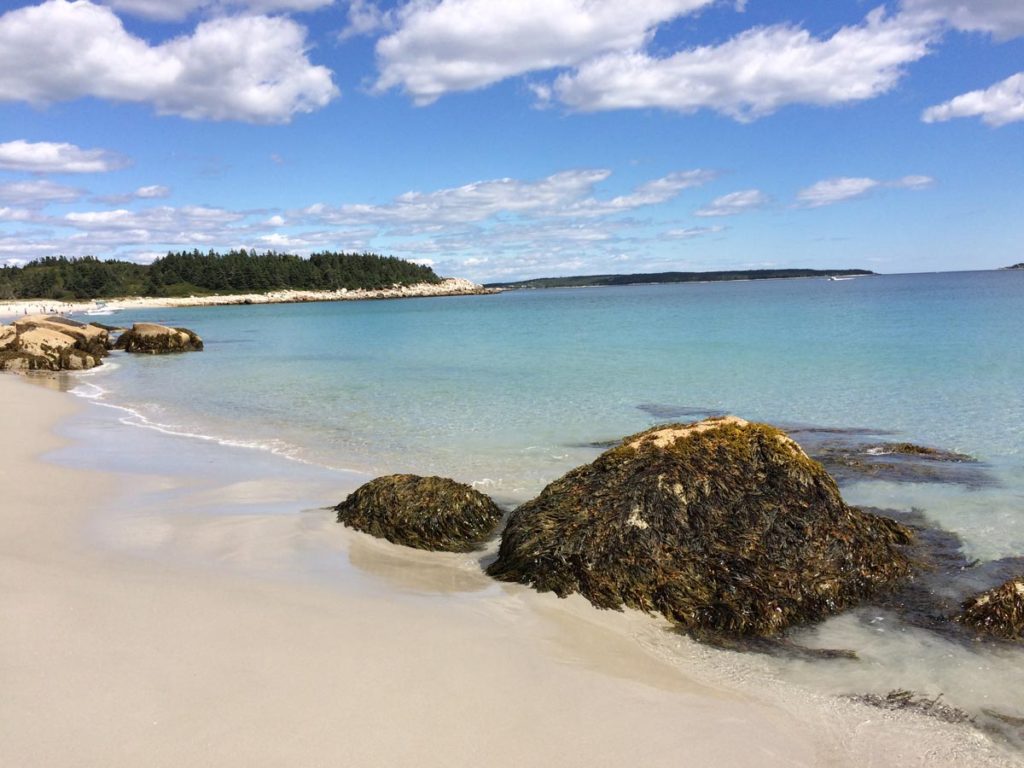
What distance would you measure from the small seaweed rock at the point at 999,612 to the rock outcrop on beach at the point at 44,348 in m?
30.7

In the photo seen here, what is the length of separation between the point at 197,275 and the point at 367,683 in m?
159

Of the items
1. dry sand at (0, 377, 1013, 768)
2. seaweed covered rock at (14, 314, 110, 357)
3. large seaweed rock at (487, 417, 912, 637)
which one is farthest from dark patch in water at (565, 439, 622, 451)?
seaweed covered rock at (14, 314, 110, 357)

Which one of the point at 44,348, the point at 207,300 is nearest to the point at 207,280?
the point at 207,300

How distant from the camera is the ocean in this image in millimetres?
5523

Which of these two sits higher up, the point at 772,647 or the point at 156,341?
the point at 156,341

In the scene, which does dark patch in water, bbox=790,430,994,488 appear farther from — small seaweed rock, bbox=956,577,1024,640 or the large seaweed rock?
small seaweed rock, bbox=956,577,1024,640

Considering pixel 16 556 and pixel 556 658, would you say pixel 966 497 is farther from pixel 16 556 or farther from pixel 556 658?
pixel 16 556

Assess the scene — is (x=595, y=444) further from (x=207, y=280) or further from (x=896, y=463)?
(x=207, y=280)

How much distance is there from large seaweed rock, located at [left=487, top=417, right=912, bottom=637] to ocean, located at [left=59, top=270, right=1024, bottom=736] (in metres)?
0.51

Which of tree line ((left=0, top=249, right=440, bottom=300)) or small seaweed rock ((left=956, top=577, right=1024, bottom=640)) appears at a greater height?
tree line ((left=0, top=249, right=440, bottom=300))

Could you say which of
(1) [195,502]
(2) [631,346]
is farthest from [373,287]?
(1) [195,502]

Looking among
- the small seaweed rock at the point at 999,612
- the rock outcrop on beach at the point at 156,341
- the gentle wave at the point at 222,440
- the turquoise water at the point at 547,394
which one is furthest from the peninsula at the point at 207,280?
the small seaweed rock at the point at 999,612

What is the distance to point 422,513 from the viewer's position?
758 centimetres

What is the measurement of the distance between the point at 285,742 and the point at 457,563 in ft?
11.1
